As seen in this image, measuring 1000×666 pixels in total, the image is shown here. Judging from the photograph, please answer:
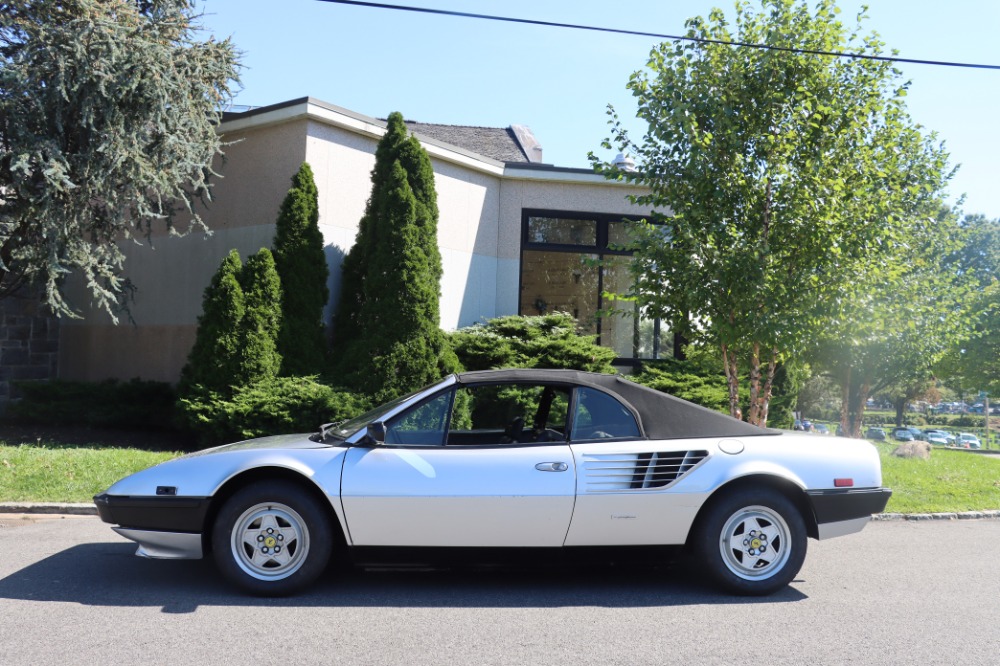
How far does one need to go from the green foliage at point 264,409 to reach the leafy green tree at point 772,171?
4.42m

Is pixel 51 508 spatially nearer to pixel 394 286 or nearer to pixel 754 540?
pixel 394 286

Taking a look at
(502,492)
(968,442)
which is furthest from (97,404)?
(968,442)

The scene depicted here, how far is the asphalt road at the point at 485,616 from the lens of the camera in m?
4.30

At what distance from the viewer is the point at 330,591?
5484 mm

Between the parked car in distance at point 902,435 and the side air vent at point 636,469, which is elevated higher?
the side air vent at point 636,469

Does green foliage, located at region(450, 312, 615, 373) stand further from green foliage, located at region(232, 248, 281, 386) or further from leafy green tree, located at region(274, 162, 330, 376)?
green foliage, located at region(232, 248, 281, 386)

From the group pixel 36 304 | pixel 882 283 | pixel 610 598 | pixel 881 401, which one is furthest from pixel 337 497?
pixel 881 401

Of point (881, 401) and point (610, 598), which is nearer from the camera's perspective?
point (610, 598)

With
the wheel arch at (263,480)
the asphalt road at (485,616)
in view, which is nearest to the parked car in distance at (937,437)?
the asphalt road at (485,616)

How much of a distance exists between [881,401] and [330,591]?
287 ft

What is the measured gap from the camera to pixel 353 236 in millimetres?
13359

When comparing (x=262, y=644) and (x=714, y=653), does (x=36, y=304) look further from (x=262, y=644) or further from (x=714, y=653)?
(x=714, y=653)

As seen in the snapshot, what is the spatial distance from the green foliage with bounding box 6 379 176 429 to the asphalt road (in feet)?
21.3

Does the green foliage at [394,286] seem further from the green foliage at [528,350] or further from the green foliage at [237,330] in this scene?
the green foliage at [237,330]
